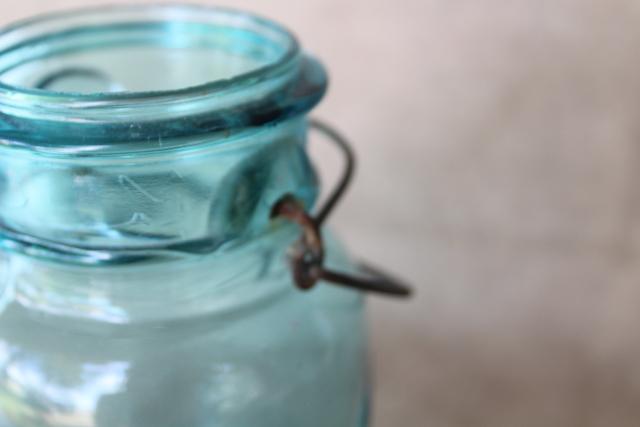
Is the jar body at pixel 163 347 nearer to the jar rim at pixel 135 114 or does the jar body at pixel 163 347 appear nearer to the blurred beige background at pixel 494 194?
the jar rim at pixel 135 114

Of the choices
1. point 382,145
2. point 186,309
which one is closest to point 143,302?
point 186,309

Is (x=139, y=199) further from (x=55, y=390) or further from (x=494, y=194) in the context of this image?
(x=494, y=194)

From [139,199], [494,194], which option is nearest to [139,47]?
[139,199]

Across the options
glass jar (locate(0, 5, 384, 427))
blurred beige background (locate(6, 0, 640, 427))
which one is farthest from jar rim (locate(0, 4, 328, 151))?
blurred beige background (locate(6, 0, 640, 427))

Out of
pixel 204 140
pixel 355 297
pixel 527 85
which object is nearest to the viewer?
pixel 204 140

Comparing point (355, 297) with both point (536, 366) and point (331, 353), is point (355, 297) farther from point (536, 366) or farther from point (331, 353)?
point (536, 366)

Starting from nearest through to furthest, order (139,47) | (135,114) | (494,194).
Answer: (135,114)
(139,47)
(494,194)
